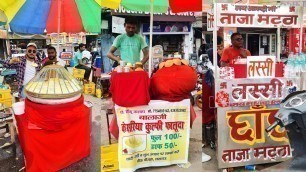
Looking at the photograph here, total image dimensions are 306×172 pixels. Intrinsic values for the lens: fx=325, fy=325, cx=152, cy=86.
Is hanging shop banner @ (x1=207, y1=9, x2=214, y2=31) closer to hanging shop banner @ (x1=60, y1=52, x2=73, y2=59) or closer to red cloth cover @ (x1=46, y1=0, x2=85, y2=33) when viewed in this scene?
red cloth cover @ (x1=46, y1=0, x2=85, y2=33)

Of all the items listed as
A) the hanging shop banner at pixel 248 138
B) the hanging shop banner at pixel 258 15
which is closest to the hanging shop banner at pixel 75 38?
the hanging shop banner at pixel 258 15

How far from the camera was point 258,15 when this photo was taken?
3109 millimetres

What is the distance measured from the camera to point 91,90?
135 inches

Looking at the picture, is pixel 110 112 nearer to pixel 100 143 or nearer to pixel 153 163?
pixel 100 143

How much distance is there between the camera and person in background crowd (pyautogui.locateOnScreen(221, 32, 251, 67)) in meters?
3.36

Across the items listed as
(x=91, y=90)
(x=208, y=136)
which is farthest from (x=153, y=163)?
(x=91, y=90)

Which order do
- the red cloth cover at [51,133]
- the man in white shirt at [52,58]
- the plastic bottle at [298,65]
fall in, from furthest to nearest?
the man in white shirt at [52,58] → the plastic bottle at [298,65] → the red cloth cover at [51,133]

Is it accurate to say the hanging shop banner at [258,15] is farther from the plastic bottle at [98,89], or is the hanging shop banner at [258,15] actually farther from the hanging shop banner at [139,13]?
the plastic bottle at [98,89]

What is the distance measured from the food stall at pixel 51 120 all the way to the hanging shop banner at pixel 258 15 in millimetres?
1534

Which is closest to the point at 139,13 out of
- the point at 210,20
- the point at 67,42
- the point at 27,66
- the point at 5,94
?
the point at 210,20

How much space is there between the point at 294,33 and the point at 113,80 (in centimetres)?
194

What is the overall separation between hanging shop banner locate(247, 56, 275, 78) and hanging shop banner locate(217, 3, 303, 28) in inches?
12.6

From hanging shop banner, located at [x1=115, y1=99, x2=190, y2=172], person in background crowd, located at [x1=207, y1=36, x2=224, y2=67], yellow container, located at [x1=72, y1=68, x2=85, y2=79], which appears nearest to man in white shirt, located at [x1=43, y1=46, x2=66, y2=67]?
yellow container, located at [x1=72, y1=68, x2=85, y2=79]

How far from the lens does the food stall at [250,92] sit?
3.09m
